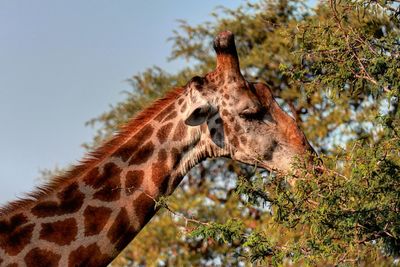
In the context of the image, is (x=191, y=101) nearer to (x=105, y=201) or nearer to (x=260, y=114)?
(x=260, y=114)

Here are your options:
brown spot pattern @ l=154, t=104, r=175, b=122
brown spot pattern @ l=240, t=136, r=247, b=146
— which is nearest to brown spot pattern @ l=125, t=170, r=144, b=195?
brown spot pattern @ l=154, t=104, r=175, b=122

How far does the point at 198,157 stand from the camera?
30.6ft

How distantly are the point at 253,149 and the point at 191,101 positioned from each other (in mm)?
821

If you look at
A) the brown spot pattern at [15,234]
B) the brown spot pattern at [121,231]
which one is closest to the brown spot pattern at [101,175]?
the brown spot pattern at [121,231]

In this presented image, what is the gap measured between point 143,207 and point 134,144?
0.70 meters

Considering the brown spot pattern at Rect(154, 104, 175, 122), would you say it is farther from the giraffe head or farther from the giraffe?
the giraffe head

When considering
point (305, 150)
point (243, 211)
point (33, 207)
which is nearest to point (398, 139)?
point (305, 150)

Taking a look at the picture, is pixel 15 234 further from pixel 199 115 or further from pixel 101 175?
pixel 199 115

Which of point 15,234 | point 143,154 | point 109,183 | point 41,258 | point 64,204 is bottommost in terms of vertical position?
point 41,258

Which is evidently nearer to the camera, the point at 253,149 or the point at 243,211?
the point at 253,149

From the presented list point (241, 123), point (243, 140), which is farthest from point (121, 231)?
point (241, 123)

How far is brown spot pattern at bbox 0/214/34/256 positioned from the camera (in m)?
8.37

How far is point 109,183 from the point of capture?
8.91 meters

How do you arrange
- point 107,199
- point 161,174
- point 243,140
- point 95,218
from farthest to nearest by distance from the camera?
point 243,140, point 161,174, point 107,199, point 95,218
